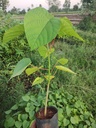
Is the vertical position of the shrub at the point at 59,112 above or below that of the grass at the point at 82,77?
above

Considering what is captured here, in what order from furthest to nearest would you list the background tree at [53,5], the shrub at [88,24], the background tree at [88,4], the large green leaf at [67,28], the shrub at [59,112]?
the background tree at [53,5] < the background tree at [88,4] < the shrub at [88,24] < the shrub at [59,112] < the large green leaf at [67,28]

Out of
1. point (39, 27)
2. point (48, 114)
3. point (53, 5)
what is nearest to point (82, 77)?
point (48, 114)

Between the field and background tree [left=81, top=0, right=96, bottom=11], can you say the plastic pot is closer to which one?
the field

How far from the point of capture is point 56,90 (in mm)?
2016

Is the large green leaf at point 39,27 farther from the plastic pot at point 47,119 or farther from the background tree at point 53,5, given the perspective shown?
the background tree at point 53,5

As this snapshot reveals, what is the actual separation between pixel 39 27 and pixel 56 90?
1.36 meters

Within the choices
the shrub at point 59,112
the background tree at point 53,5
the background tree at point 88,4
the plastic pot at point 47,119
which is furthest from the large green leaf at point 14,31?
the background tree at point 53,5

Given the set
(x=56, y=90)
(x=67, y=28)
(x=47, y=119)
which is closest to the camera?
(x=67, y=28)

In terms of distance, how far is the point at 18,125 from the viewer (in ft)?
5.17

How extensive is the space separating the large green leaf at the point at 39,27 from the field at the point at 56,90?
3.32 feet

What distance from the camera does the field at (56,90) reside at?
168cm

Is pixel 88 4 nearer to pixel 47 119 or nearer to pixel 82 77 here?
pixel 82 77

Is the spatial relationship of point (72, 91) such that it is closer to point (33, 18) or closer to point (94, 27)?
point (33, 18)

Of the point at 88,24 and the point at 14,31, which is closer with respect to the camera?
the point at 14,31
